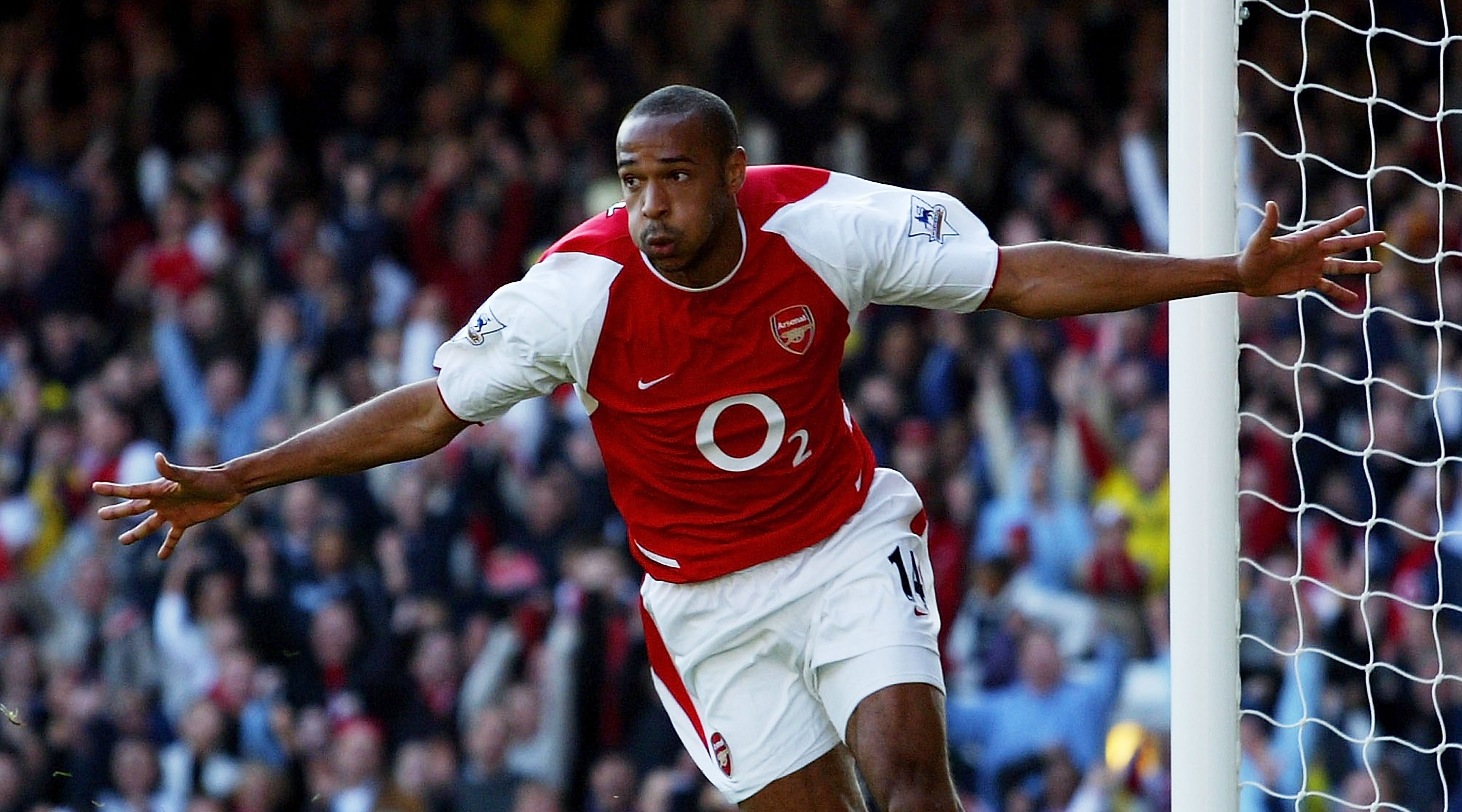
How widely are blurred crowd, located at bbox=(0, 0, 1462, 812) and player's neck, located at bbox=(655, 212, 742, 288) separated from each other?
3214 mm

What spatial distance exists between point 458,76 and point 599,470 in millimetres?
4031

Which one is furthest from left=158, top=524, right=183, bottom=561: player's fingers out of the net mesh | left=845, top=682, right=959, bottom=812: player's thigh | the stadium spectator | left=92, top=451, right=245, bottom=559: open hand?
the stadium spectator

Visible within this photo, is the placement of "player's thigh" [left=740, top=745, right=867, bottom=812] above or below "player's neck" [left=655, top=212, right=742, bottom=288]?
below

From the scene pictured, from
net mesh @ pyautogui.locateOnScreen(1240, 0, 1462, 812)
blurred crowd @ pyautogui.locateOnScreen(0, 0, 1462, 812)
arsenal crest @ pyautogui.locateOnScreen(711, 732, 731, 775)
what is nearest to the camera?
arsenal crest @ pyautogui.locateOnScreen(711, 732, 731, 775)

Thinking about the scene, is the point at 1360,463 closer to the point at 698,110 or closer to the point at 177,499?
the point at 698,110

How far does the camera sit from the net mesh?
761 cm

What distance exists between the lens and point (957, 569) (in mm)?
9219

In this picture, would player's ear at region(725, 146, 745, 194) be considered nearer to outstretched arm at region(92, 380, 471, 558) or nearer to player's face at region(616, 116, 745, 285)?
player's face at region(616, 116, 745, 285)

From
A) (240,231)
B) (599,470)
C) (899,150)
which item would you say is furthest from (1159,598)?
(240,231)

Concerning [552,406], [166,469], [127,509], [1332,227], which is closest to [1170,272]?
[1332,227]

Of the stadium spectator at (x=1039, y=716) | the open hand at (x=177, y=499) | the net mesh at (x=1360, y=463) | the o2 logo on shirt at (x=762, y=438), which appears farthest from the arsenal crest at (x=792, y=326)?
the stadium spectator at (x=1039, y=716)

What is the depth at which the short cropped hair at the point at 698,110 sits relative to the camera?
422 centimetres

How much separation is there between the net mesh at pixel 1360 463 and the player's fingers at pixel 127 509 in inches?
144

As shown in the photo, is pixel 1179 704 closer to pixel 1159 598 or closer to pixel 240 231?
pixel 1159 598
